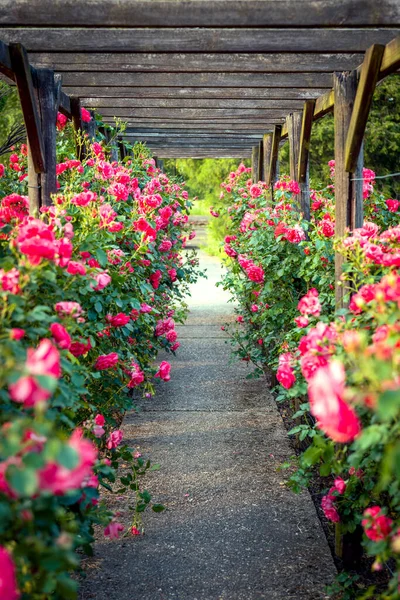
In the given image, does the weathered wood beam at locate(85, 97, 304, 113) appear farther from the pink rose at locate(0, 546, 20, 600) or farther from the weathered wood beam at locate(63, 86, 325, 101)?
the pink rose at locate(0, 546, 20, 600)

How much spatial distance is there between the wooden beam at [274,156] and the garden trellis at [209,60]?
1528 millimetres

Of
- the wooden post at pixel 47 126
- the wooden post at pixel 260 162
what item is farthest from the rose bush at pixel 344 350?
the wooden post at pixel 260 162

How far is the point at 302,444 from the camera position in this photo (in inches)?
193

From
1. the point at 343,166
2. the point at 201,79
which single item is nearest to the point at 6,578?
the point at 343,166

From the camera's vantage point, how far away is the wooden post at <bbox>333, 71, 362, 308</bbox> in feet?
12.7

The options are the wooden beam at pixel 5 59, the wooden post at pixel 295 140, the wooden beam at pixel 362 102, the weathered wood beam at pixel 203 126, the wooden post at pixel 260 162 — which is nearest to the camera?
the wooden beam at pixel 362 102

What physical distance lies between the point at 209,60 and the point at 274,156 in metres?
4.04

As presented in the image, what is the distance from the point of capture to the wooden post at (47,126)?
14.7ft

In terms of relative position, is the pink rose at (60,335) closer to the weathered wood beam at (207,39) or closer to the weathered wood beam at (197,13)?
the weathered wood beam at (197,13)

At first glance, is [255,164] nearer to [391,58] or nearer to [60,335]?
[391,58]

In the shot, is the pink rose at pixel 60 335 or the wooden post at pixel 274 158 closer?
the pink rose at pixel 60 335

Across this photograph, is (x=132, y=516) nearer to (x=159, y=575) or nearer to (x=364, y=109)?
(x=159, y=575)

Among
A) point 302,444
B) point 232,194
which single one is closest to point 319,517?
point 302,444

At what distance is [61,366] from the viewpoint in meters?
1.98
